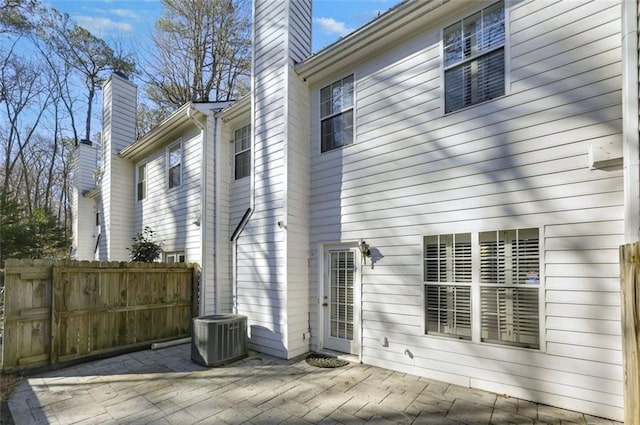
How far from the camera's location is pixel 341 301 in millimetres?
5570

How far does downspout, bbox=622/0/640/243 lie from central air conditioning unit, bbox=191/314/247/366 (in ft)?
17.4

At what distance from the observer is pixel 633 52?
9.90ft

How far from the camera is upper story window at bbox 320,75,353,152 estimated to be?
5692mm

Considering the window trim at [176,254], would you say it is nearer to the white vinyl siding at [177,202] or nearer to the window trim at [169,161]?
the white vinyl siding at [177,202]

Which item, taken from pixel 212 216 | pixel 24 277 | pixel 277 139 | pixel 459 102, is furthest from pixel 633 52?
pixel 24 277

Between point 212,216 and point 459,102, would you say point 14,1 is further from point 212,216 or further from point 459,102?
point 459,102

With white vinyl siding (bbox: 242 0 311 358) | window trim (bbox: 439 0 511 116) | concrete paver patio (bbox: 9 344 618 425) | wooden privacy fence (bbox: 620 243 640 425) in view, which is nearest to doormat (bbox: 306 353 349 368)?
→ concrete paver patio (bbox: 9 344 618 425)

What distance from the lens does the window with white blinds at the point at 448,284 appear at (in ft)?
14.0

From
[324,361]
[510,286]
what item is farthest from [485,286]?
[324,361]

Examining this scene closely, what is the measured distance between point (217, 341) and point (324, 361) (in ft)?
5.81

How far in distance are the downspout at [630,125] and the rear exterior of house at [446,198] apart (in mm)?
46

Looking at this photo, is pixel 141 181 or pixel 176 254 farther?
pixel 141 181

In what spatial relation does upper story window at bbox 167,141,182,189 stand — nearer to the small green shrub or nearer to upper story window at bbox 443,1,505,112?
the small green shrub

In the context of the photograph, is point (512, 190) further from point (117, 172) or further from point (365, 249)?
point (117, 172)
